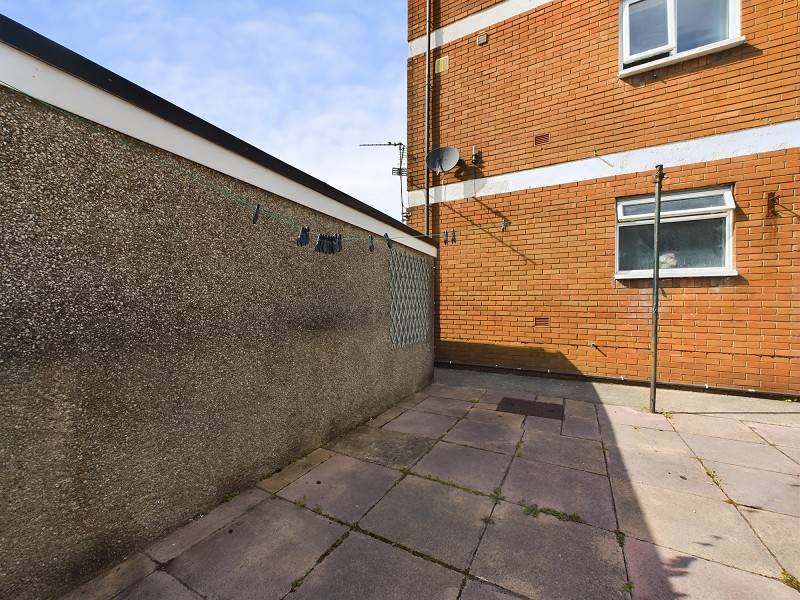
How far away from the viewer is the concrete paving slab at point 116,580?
158 cm

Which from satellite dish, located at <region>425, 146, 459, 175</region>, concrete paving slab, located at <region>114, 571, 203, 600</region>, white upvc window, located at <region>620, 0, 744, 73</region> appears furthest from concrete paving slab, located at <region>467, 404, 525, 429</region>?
white upvc window, located at <region>620, 0, 744, 73</region>

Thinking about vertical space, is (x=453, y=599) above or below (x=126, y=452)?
below

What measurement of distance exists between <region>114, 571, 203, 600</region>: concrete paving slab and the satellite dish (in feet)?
21.1

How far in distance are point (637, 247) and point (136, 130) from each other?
241 inches

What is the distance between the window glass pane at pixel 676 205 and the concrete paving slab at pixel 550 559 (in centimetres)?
481

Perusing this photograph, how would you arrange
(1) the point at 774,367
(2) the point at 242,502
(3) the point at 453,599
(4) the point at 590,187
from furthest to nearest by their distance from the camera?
1. (4) the point at 590,187
2. (1) the point at 774,367
3. (2) the point at 242,502
4. (3) the point at 453,599

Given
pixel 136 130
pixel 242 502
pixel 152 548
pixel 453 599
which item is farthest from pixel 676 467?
pixel 136 130

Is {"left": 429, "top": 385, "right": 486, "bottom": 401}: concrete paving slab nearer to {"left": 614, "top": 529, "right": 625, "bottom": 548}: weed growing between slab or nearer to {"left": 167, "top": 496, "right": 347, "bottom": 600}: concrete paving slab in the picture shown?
{"left": 614, "top": 529, "right": 625, "bottom": 548}: weed growing between slab

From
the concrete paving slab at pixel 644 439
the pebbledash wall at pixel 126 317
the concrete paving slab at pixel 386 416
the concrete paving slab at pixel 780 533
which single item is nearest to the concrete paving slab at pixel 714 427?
the concrete paving slab at pixel 644 439

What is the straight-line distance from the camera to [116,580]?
1.67 m

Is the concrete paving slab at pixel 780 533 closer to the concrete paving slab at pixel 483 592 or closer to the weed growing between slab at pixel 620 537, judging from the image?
the weed growing between slab at pixel 620 537

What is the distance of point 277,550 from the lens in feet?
6.14

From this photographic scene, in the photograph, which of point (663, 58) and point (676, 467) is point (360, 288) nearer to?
point (676, 467)

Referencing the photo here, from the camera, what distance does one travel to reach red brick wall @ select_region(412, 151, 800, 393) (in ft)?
14.5
